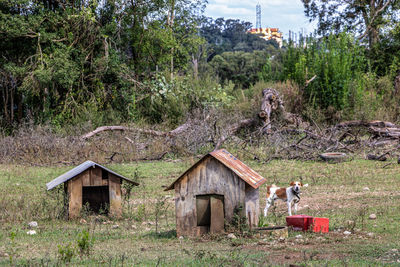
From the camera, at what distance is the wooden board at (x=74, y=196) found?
29.6 feet

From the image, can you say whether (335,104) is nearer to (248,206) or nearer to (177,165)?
(177,165)

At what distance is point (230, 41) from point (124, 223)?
75321 millimetres

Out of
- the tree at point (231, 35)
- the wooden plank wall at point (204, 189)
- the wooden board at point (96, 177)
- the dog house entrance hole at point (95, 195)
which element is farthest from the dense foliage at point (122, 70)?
the tree at point (231, 35)

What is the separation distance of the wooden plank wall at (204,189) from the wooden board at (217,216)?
72 mm

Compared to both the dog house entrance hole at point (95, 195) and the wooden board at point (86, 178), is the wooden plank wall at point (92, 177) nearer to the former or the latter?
the wooden board at point (86, 178)

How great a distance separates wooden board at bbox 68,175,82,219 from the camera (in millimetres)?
9031

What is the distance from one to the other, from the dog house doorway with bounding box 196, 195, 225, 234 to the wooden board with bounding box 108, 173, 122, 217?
89.2 inches

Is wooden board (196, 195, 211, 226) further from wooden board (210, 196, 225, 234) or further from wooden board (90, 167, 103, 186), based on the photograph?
wooden board (90, 167, 103, 186)

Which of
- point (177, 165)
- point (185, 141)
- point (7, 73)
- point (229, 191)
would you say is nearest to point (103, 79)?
point (7, 73)

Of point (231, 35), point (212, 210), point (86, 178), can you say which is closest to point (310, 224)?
point (212, 210)

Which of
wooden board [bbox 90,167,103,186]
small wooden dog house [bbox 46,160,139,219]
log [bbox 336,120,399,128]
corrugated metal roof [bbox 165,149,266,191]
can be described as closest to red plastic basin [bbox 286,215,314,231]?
corrugated metal roof [bbox 165,149,266,191]

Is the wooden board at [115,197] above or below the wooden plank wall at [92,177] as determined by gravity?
below

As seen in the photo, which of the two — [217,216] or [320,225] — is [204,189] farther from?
[320,225]

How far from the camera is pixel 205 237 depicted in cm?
728
